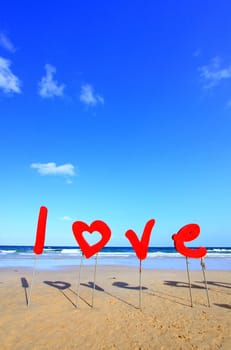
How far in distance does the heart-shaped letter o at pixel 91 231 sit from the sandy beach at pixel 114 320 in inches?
76.3

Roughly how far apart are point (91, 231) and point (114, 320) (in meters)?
2.93

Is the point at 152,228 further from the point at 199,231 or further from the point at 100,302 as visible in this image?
the point at 100,302

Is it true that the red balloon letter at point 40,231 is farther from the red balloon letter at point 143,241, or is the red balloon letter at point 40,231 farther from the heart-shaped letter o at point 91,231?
the red balloon letter at point 143,241

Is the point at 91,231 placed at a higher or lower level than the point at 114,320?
higher

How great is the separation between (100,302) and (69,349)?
4.01 m

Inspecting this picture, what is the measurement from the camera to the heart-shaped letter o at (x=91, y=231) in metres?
8.84

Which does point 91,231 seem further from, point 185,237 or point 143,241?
point 185,237

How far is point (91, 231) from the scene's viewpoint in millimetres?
9016

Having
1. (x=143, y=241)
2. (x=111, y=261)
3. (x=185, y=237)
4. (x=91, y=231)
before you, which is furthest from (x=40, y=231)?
(x=111, y=261)

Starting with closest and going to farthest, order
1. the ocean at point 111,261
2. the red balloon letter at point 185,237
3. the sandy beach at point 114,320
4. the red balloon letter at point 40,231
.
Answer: the sandy beach at point 114,320, the red balloon letter at point 40,231, the red balloon letter at point 185,237, the ocean at point 111,261

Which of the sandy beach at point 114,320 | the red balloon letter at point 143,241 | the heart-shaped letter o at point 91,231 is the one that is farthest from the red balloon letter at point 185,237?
the heart-shaped letter o at point 91,231

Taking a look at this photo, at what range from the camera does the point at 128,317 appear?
25.2ft

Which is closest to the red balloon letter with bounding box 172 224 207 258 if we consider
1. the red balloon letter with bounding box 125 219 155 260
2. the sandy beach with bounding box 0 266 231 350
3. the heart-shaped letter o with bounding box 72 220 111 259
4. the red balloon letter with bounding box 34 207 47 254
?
the red balloon letter with bounding box 125 219 155 260

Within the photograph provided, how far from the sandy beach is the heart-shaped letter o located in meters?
1.94
